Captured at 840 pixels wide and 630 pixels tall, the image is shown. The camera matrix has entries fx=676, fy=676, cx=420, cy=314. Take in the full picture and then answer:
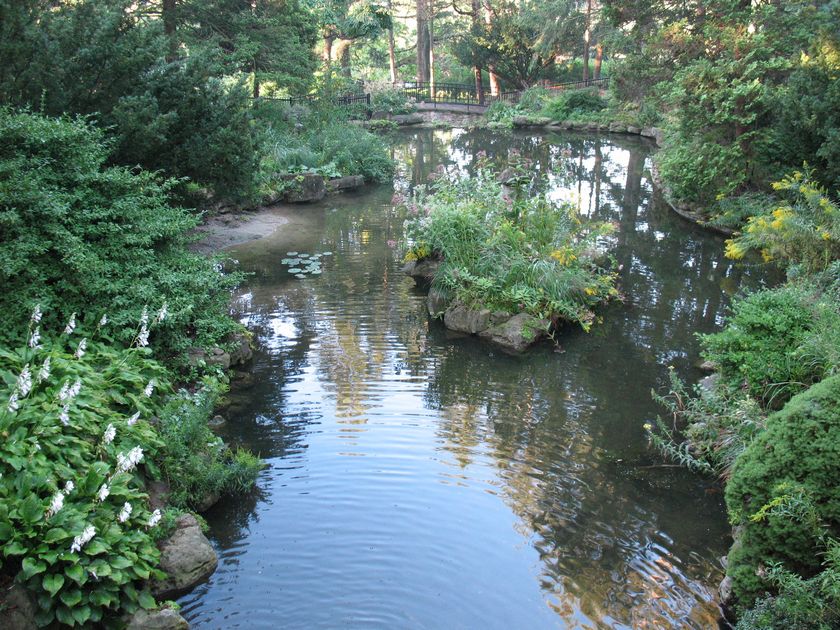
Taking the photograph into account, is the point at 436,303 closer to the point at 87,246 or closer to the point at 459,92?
the point at 87,246

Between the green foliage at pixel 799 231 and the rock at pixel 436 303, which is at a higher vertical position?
the green foliage at pixel 799 231

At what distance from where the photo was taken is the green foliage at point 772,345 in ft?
18.8

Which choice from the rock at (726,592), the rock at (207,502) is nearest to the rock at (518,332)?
the rock at (207,502)

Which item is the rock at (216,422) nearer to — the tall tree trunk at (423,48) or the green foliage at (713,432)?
the green foliage at (713,432)

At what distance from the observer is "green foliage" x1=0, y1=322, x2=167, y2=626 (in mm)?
3695

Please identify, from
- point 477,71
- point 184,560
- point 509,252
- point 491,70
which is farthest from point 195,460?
point 477,71

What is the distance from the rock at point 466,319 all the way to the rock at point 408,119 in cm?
2727

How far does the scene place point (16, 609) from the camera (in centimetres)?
358

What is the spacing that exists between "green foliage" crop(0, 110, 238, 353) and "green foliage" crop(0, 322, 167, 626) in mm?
945

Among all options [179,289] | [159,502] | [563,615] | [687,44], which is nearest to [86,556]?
[159,502]

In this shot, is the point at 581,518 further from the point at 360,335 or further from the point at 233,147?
the point at 233,147

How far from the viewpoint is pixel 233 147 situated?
10844 millimetres

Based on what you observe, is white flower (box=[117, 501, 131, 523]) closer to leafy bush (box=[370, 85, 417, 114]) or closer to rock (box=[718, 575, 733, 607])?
rock (box=[718, 575, 733, 607])

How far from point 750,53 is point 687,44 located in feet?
7.23
